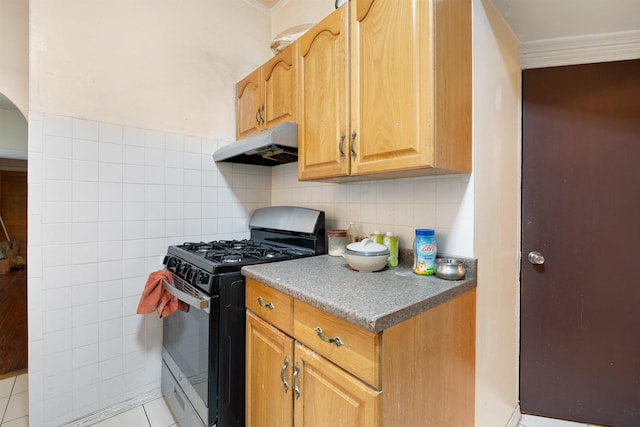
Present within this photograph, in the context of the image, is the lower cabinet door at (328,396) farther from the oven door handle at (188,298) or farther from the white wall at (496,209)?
the white wall at (496,209)

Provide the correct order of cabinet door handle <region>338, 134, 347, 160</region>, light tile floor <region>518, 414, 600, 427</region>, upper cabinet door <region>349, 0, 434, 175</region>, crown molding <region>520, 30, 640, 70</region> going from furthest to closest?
light tile floor <region>518, 414, 600, 427</region>
crown molding <region>520, 30, 640, 70</region>
cabinet door handle <region>338, 134, 347, 160</region>
upper cabinet door <region>349, 0, 434, 175</region>

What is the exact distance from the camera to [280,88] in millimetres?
1644

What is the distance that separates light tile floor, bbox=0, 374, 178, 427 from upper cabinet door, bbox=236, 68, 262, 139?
180 centimetres

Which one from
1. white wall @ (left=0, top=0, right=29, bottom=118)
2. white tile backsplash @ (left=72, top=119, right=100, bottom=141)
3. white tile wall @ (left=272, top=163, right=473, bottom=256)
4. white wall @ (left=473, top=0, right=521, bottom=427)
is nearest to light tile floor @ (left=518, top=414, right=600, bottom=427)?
white wall @ (left=473, top=0, right=521, bottom=427)

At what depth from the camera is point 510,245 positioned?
1.48m

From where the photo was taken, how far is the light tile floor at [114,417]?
1.60m

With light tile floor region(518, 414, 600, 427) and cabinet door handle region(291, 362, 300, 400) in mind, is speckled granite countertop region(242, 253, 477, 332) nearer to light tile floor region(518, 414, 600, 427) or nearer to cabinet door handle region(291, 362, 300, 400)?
cabinet door handle region(291, 362, 300, 400)

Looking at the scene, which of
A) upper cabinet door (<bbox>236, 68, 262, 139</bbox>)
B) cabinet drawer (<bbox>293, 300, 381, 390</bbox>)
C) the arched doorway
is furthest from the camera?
the arched doorway

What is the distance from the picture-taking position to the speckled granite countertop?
0.81 metres

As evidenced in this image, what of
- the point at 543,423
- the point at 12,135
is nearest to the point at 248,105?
the point at 543,423

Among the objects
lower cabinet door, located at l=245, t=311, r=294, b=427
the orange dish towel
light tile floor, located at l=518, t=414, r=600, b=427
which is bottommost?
light tile floor, located at l=518, t=414, r=600, b=427

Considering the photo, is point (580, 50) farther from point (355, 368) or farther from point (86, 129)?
point (86, 129)

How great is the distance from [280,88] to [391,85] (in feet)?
2.57

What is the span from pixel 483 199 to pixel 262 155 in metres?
1.28
